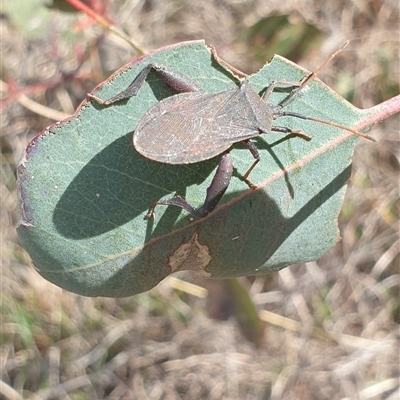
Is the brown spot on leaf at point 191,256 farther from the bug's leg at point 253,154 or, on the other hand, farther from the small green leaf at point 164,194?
the bug's leg at point 253,154

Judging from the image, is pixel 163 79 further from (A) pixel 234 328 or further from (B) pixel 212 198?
(A) pixel 234 328

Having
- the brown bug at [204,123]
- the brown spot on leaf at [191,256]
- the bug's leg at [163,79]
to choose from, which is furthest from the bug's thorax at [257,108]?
the brown spot on leaf at [191,256]

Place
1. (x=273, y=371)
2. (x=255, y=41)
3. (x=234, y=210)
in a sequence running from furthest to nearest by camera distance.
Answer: (x=273, y=371), (x=255, y=41), (x=234, y=210)

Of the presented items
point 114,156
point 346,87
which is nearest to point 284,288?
point 346,87

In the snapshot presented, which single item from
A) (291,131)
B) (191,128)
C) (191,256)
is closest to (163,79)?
(191,128)

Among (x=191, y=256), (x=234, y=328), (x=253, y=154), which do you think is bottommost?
(x=234, y=328)

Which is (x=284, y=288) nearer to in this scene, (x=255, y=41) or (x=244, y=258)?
(x=255, y=41)
